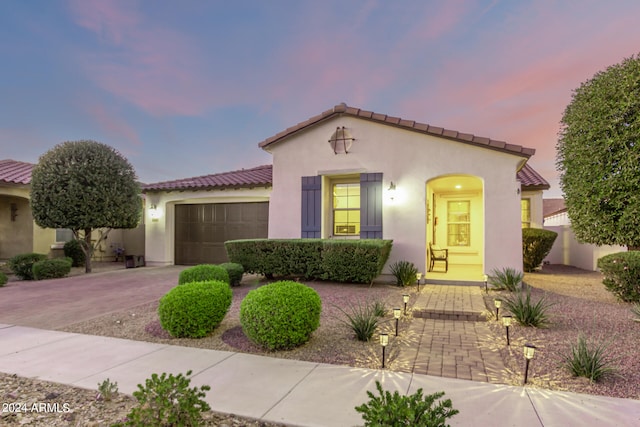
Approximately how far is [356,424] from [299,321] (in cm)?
174

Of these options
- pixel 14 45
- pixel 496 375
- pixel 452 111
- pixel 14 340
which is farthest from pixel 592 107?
pixel 14 45

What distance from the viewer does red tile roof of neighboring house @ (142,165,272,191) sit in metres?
12.4

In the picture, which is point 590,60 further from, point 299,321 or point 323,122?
point 299,321

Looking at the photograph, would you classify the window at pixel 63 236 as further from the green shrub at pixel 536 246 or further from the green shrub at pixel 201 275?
the green shrub at pixel 536 246

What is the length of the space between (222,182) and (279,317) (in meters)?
9.83

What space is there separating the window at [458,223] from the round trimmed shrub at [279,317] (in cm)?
1001

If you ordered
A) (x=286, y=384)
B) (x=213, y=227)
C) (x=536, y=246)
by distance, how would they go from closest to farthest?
(x=286, y=384), (x=536, y=246), (x=213, y=227)

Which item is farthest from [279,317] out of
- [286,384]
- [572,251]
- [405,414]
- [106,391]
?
[572,251]

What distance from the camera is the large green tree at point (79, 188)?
10.6 metres

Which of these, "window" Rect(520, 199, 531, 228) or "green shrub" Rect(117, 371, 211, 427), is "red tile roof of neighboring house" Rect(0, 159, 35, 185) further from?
"window" Rect(520, 199, 531, 228)

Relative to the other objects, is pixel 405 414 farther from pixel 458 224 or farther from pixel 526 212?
pixel 526 212

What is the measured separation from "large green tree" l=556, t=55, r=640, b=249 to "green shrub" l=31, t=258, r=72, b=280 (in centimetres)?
1505

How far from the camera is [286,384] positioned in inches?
129

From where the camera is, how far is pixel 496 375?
3.48m
